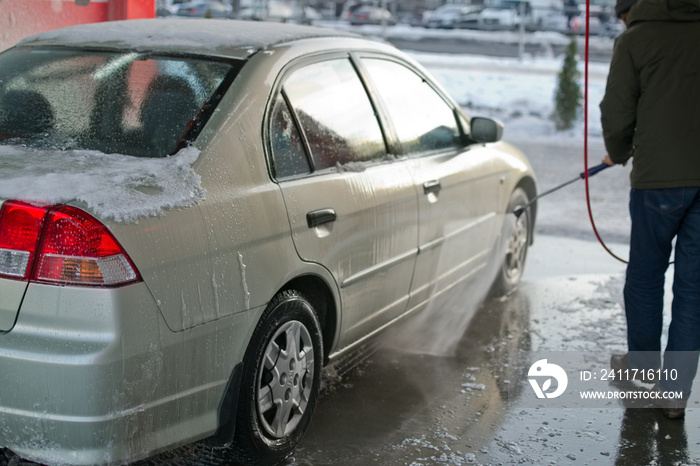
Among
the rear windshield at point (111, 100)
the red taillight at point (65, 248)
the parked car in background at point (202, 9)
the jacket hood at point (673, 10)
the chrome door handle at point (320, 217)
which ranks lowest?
the parked car in background at point (202, 9)

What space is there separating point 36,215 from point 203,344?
0.64 m

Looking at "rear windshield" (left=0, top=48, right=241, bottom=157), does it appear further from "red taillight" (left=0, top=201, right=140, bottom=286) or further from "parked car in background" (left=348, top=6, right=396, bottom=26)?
"parked car in background" (left=348, top=6, right=396, bottom=26)

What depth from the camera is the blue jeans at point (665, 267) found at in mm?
3793

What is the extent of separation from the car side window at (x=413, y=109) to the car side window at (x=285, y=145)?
2.81 ft

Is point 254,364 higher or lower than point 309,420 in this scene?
higher

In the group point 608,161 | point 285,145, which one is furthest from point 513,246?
point 285,145

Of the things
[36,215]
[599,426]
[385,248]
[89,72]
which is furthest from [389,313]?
[36,215]

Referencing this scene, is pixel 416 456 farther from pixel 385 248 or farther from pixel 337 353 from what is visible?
pixel 385 248

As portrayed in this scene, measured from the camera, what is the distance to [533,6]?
2652cm

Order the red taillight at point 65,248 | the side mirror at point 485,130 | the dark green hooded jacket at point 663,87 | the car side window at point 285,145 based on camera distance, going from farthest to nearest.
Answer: the side mirror at point 485,130 → the dark green hooded jacket at point 663,87 → the car side window at point 285,145 → the red taillight at point 65,248

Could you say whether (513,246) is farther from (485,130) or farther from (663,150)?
(663,150)

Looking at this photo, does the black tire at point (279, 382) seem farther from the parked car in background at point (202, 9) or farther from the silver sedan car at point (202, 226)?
the parked car in background at point (202, 9)

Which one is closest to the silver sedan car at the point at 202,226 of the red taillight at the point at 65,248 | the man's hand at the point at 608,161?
the red taillight at the point at 65,248

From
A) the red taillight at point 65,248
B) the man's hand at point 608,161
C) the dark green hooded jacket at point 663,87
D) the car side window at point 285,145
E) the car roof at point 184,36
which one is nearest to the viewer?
the red taillight at point 65,248
